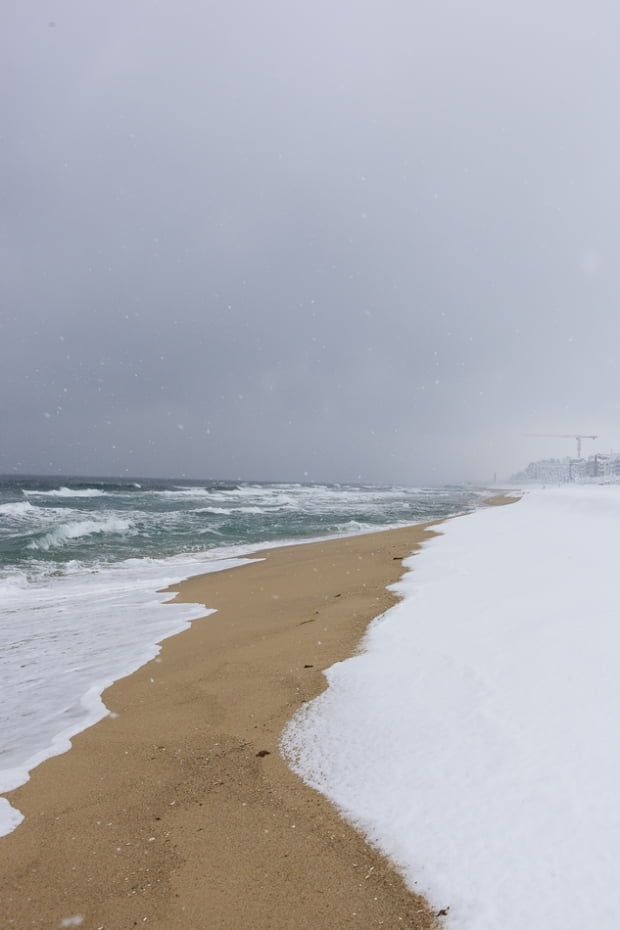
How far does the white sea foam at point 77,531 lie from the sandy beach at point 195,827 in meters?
14.2

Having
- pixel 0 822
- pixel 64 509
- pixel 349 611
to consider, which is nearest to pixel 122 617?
pixel 349 611

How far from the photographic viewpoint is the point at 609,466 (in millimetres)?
137250

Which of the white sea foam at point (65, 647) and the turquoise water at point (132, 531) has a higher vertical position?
the white sea foam at point (65, 647)

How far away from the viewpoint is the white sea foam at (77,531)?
17705 mm

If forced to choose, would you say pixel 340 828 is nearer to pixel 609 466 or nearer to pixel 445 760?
pixel 445 760

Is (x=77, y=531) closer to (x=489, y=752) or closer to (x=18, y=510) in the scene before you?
(x=18, y=510)

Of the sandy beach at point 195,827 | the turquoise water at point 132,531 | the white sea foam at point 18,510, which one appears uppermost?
the sandy beach at point 195,827

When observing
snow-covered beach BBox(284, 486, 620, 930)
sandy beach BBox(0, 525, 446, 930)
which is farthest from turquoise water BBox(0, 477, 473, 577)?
snow-covered beach BBox(284, 486, 620, 930)

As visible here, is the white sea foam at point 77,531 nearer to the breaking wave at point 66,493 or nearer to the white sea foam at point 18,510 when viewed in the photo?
the white sea foam at point 18,510

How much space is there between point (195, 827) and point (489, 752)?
157cm

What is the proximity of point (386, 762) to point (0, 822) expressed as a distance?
211 centimetres

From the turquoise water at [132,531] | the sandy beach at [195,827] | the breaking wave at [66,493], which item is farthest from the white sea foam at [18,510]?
the sandy beach at [195,827]


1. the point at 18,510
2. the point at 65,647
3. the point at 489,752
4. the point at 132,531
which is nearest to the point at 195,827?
the point at 489,752

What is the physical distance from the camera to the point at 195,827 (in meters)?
2.67
